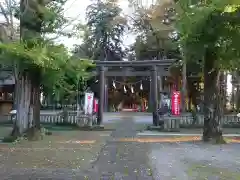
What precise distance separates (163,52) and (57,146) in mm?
30133

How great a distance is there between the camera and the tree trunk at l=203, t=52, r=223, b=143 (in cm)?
1583

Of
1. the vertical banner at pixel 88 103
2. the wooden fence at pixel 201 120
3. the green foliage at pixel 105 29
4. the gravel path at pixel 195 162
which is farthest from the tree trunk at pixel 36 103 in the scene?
the green foliage at pixel 105 29

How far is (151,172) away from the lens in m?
8.86

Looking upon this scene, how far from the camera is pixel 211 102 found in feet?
53.2

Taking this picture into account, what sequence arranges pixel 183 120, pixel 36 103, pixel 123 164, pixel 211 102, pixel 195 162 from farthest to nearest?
pixel 183 120, pixel 36 103, pixel 211 102, pixel 195 162, pixel 123 164

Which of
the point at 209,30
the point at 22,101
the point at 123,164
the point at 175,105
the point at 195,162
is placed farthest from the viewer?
the point at 175,105

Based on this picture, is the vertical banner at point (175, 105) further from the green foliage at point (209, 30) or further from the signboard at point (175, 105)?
the green foliage at point (209, 30)

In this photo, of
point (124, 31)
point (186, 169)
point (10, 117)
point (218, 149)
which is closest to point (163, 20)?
point (124, 31)

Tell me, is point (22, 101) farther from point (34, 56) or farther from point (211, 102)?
point (211, 102)

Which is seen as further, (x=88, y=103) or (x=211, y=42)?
(x=88, y=103)

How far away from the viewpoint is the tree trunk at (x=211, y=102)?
15.8 metres

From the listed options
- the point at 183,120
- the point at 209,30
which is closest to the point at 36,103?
the point at 209,30

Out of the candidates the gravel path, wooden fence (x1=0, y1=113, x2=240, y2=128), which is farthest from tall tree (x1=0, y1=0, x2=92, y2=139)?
wooden fence (x1=0, y1=113, x2=240, y2=128)

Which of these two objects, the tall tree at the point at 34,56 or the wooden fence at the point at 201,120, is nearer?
the tall tree at the point at 34,56
